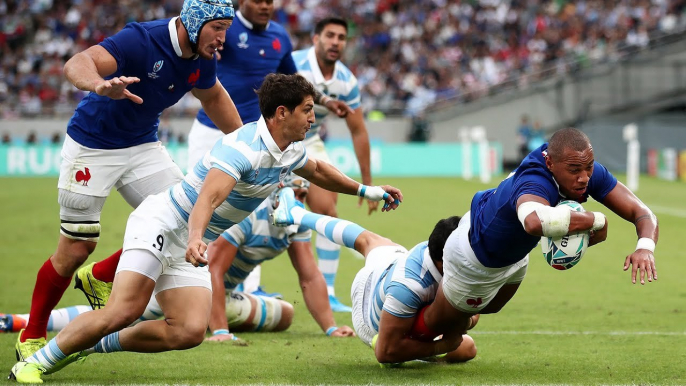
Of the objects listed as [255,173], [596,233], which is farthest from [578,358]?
[255,173]

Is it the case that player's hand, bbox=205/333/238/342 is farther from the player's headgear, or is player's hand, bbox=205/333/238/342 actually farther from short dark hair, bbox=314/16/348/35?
short dark hair, bbox=314/16/348/35

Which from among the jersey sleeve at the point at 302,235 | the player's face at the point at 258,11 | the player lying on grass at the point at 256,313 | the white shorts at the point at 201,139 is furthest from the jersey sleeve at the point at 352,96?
the player lying on grass at the point at 256,313

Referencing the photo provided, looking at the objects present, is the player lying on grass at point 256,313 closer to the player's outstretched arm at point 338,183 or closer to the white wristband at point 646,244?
the player's outstretched arm at point 338,183

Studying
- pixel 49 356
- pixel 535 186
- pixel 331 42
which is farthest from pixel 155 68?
pixel 331 42

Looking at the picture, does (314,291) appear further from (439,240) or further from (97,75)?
(97,75)

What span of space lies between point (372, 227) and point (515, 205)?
10.4 m

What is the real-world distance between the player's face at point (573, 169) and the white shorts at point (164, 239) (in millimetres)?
2188

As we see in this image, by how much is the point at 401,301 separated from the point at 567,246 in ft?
4.54

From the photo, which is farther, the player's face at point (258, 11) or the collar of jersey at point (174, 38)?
the player's face at point (258, 11)

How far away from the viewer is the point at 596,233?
4.88 metres

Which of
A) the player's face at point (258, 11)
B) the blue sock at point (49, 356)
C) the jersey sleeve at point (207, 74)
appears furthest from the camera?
the player's face at point (258, 11)

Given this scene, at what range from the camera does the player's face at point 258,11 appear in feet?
27.8

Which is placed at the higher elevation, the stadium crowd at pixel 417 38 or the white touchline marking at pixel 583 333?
the white touchline marking at pixel 583 333

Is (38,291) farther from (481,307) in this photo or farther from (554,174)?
(554,174)
